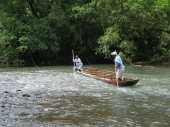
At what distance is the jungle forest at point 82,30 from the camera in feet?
88.6

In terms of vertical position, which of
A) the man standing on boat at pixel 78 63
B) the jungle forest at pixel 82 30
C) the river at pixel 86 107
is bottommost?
the river at pixel 86 107

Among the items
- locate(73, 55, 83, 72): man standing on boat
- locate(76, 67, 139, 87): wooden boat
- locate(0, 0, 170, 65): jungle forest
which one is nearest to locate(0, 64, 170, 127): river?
locate(76, 67, 139, 87): wooden boat

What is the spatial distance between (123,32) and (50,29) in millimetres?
8095

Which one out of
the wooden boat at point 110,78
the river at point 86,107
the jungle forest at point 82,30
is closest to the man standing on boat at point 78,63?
the wooden boat at point 110,78

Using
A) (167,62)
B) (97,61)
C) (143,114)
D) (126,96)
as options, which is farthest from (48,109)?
(97,61)

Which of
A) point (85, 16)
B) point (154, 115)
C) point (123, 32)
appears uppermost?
point (85, 16)

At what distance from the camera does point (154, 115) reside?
8438 mm

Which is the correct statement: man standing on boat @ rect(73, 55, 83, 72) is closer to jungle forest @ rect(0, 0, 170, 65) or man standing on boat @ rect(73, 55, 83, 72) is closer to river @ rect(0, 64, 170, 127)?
jungle forest @ rect(0, 0, 170, 65)

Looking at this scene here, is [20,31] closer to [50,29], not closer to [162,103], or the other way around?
[50,29]

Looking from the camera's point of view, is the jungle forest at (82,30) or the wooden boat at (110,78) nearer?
the wooden boat at (110,78)

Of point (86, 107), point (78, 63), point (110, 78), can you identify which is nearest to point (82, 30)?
point (78, 63)

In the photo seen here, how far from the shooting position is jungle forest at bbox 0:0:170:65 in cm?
2700

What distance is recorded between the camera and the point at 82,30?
114 feet

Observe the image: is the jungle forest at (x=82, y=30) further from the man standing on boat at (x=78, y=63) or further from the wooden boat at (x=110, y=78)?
the wooden boat at (x=110, y=78)
